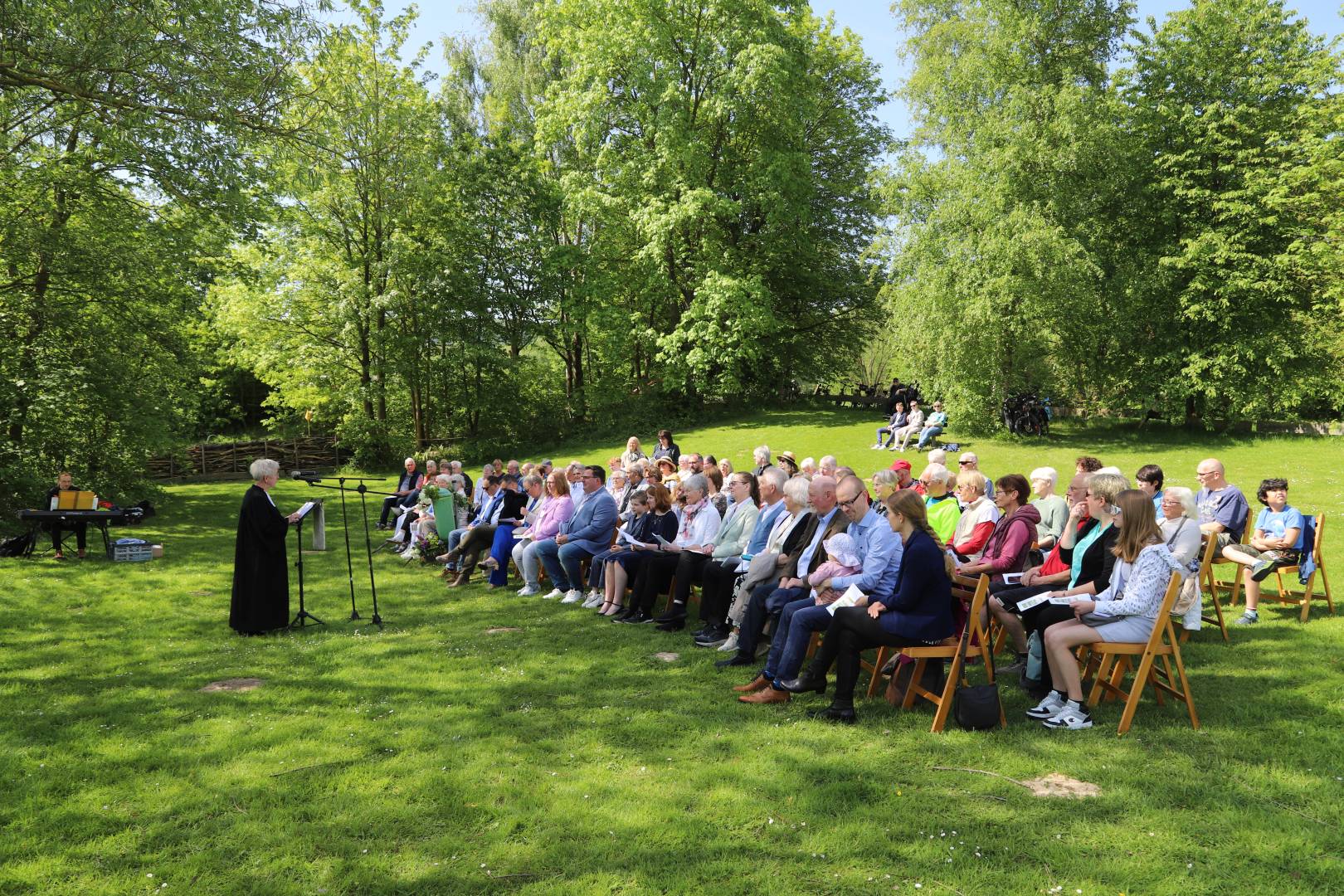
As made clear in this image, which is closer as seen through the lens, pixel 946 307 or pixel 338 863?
pixel 338 863

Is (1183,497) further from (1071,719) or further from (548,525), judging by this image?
(548,525)

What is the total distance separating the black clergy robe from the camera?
312 inches

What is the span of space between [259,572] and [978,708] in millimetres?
6589

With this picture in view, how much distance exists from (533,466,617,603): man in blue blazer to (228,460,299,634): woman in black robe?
2.84 meters

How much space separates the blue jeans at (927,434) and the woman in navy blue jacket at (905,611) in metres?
15.1

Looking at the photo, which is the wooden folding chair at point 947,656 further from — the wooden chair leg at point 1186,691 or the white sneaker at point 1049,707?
the wooden chair leg at point 1186,691

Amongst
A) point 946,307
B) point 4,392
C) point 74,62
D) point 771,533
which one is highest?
point 74,62

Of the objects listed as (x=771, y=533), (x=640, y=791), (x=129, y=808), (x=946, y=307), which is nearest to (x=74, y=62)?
(x=129, y=808)

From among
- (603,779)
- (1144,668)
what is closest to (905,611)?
(1144,668)

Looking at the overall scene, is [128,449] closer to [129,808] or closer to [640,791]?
[129,808]

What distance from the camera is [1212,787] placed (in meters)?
4.12

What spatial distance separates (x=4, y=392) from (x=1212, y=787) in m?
17.9

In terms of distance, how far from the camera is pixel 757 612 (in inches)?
258

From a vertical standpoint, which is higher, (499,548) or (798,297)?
(798,297)
